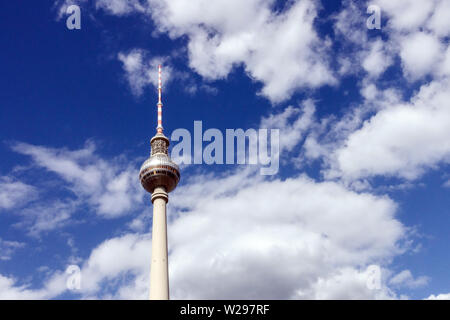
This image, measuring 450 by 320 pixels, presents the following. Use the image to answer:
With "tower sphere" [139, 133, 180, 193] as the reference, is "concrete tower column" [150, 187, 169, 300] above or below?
below

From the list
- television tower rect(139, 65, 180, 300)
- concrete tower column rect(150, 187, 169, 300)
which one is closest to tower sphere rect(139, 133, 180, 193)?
television tower rect(139, 65, 180, 300)

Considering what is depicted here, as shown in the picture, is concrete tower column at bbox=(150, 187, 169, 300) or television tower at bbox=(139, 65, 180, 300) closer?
concrete tower column at bbox=(150, 187, 169, 300)

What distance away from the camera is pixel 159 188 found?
111 metres

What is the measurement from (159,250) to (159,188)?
1661 centimetres

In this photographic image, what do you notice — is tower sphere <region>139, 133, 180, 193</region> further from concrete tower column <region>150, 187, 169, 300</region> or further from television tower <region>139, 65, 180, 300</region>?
concrete tower column <region>150, 187, 169, 300</region>

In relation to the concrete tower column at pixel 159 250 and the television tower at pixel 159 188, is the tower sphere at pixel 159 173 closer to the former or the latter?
the television tower at pixel 159 188

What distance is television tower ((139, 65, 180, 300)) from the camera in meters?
98.4

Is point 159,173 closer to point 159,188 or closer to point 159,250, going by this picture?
point 159,188
